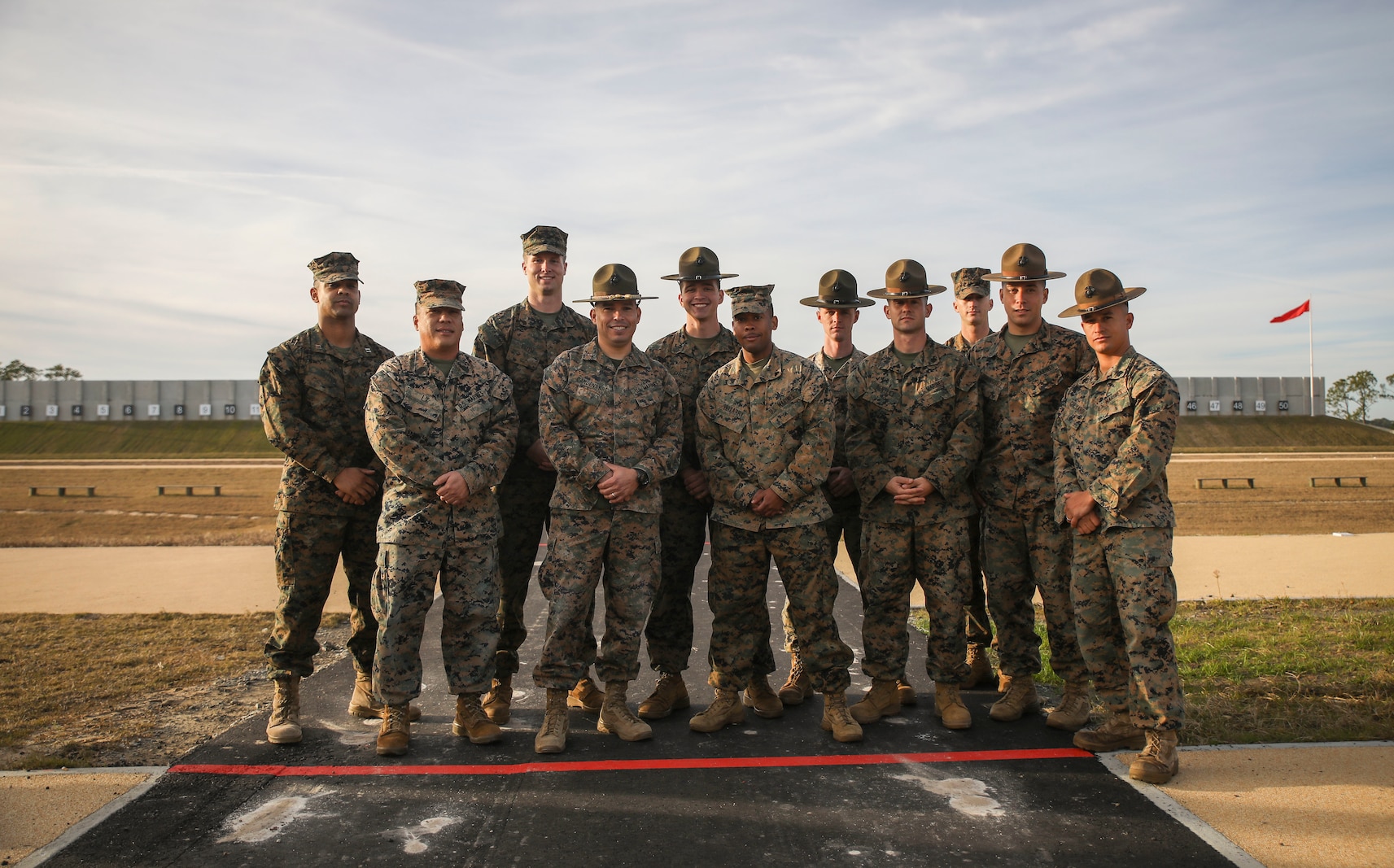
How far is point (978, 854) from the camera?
3178 mm

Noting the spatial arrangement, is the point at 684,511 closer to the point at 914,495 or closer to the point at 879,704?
the point at 914,495

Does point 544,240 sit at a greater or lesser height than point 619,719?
greater

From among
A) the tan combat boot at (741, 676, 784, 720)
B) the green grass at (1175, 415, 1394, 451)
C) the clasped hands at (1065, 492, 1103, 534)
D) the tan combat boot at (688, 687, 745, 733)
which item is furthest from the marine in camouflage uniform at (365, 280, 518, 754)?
the green grass at (1175, 415, 1394, 451)

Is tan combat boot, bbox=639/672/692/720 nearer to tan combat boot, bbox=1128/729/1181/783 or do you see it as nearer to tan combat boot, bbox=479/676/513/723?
tan combat boot, bbox=479/676/513/723

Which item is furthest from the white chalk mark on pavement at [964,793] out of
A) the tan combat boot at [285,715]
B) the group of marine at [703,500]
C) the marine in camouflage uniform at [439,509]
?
the tan combat boot at [285,715]

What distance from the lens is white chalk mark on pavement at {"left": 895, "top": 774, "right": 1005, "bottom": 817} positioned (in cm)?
356

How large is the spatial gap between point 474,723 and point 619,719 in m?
0.72

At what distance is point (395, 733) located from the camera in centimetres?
433

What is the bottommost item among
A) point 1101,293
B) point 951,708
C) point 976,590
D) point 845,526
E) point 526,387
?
point 951,708

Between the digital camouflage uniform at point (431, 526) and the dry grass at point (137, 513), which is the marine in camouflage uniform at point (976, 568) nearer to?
the digital camouflage uniform at point (431, 526)

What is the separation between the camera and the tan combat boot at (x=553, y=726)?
427 centimetres

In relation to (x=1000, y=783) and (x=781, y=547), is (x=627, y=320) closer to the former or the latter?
(x=781, y=547)

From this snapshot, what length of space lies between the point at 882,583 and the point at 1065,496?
3.37 ft

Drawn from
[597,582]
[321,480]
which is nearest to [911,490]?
[597,582]
